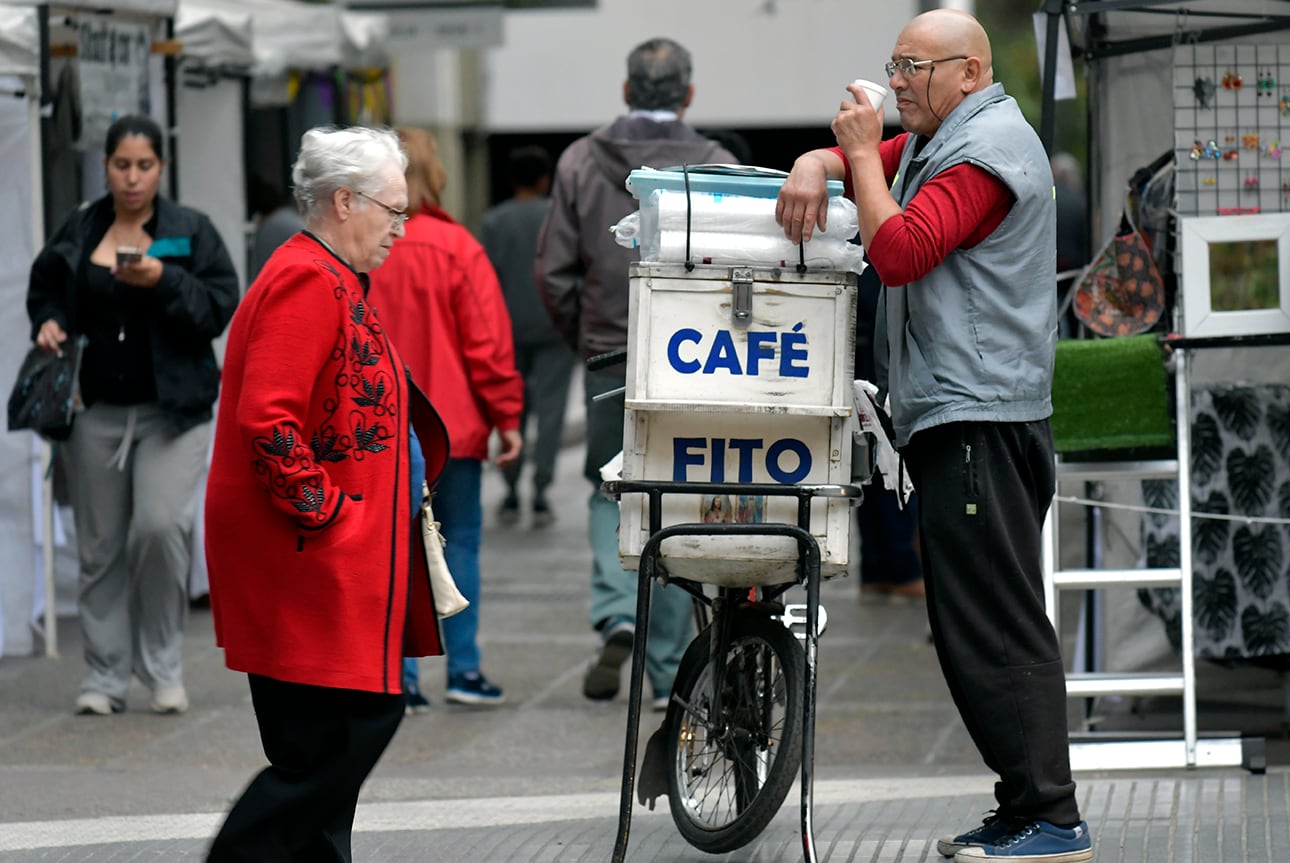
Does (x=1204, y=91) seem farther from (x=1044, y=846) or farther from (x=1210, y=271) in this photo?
(x=1044, y=846)

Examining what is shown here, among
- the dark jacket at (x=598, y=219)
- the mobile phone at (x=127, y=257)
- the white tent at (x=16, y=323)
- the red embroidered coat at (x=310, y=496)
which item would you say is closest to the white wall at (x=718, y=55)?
the white tent at (x=16, y=323)

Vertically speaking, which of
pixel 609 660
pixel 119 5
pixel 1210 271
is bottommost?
pixel 609 660

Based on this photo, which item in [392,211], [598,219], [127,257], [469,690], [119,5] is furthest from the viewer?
[119,5]

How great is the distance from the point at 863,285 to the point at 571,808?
394 centimetres

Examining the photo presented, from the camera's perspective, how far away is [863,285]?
894 centimetres

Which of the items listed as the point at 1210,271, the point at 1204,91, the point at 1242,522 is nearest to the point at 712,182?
the point at 1210,271

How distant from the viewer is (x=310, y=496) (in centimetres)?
382

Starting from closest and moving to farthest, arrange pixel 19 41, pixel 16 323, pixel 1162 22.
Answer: pixel 1162 22
pixel 19 41
pixel 16 323

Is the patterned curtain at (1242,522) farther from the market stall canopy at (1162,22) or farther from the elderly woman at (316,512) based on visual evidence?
the elderly woman at (316,512)

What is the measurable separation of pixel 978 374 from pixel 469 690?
3.57m

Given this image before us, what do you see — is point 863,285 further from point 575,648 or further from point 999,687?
point 999,687

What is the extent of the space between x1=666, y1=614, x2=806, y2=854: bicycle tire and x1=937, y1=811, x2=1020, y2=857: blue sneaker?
16.2 inches

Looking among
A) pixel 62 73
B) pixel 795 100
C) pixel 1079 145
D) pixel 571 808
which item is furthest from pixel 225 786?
pixel 1079 145

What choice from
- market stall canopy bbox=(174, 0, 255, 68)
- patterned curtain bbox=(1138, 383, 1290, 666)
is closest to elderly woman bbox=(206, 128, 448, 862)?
patterned curtain bbox=(1138, 383, 1290, 666)
